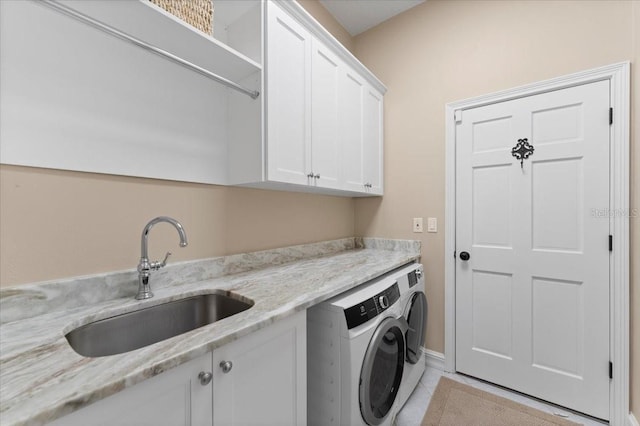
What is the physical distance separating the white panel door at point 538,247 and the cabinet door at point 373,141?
25.6 inches

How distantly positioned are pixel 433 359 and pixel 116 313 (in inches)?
89.9

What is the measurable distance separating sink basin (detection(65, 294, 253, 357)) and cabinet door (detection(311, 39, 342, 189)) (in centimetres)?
92

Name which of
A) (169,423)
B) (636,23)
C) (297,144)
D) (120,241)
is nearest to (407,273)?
(297,144)

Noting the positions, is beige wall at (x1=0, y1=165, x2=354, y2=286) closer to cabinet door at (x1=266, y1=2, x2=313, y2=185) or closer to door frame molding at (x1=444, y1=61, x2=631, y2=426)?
cabinet door at (x1=266, y1=2, x2=313, y2=185)

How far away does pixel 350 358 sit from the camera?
3.80 feet

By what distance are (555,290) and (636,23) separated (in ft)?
5.48

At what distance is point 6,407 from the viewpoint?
49 cm

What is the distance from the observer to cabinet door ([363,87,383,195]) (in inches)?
90.3

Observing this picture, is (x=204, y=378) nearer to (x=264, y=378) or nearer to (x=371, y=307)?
(x=264, y=378)

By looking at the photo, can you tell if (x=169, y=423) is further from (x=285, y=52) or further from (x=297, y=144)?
(x=285, y=52)

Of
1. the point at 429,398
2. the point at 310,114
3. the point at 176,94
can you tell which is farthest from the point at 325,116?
the point at 429,398

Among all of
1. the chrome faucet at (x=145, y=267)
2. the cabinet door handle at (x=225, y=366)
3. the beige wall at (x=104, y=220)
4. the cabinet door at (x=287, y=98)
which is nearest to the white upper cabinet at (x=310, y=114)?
the cabinet door at (x=287, y=98)

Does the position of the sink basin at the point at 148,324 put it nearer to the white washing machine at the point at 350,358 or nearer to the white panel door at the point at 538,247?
the white washing machine at the point at 350,358

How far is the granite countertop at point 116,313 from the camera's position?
1.82 ft
